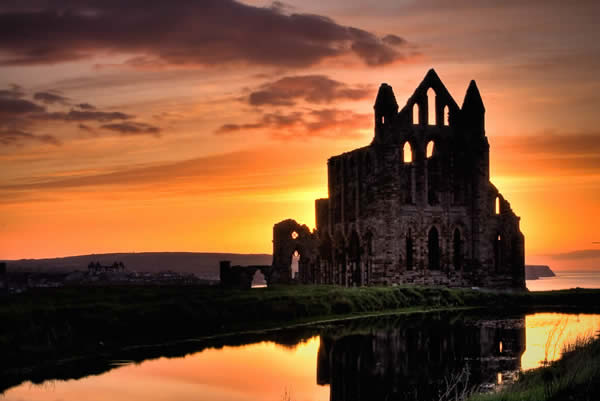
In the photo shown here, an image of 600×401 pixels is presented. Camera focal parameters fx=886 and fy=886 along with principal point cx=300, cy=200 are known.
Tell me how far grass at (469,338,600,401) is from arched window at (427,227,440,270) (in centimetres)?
4017

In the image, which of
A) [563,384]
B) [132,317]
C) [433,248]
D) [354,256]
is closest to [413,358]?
[132,317]

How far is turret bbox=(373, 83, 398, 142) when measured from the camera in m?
60.8

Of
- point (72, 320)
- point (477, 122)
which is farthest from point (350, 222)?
point (72, 320)

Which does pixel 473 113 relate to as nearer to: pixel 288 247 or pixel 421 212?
pixel 421 212

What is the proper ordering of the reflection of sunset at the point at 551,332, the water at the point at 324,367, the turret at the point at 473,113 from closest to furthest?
1. the water at the point at 324,367
2. the reflection of sunset at the point at 551,332
3. the turret at the point at 473,113

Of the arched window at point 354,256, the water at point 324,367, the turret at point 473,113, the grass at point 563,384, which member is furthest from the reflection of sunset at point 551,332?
the turret at point 473,113

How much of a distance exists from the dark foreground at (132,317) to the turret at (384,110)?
1679 centimetres

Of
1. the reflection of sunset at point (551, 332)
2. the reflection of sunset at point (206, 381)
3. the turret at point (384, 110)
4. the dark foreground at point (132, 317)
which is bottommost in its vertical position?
the reflection of sunset at point (206, 381)

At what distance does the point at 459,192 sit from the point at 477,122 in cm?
533

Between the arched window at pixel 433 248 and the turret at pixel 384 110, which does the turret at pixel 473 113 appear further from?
the arched window at pixel 433 248

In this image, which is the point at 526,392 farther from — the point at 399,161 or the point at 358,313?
the point at 399,161

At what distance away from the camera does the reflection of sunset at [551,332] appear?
1057 inches

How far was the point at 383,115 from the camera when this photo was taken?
61.5 metres

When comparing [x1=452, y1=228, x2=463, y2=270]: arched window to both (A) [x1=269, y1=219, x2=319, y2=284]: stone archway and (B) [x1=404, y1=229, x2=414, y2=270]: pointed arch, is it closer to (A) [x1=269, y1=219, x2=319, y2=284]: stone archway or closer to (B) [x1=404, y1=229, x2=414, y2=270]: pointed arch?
(B) [x1=404, y1=229, x2=414, y2=270]: pointed arch
